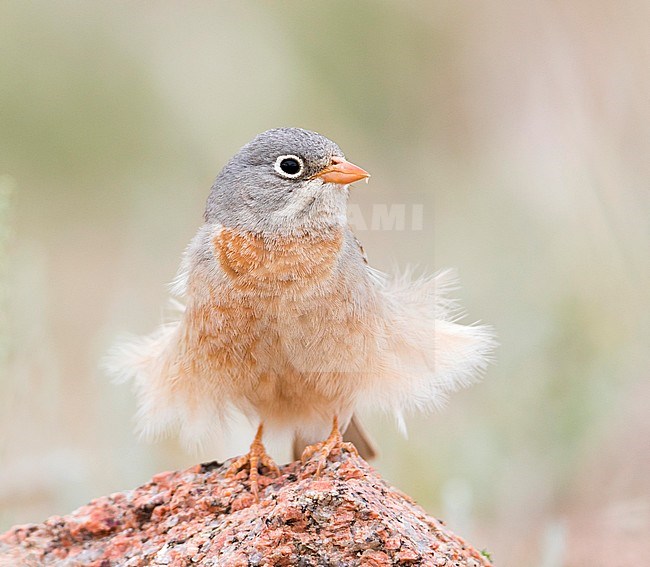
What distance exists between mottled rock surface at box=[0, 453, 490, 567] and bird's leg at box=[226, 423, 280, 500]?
4 centimetres

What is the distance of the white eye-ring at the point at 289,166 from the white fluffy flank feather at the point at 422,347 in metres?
0.72

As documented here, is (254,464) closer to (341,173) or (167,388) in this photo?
(167,388)

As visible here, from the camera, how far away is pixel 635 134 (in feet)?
24.4

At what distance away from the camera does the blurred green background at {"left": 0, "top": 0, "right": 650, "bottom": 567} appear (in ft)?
20.9

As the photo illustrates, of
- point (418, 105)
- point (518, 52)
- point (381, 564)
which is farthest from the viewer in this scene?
point (418, 105)

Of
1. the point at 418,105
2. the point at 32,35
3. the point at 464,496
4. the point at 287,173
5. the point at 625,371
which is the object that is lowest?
the point at 464,496

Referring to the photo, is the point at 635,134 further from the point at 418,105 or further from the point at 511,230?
the point at 418,105

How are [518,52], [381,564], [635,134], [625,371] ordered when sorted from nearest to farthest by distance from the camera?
[381,564] < [625,371] < [635,134] < [518,52]

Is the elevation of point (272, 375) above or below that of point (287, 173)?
below

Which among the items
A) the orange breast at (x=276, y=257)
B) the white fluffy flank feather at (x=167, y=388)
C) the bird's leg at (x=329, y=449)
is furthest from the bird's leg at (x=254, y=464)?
the orange breast at (x=276, y=257)

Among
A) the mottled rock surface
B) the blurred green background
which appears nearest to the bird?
the mottled rock surface

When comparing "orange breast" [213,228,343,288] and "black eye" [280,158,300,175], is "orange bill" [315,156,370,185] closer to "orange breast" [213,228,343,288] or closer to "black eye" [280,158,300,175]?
"black eye" [280,158,300,175]

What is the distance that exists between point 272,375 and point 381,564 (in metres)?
1.68

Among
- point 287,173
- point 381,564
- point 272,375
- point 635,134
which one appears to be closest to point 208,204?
point 287,173
